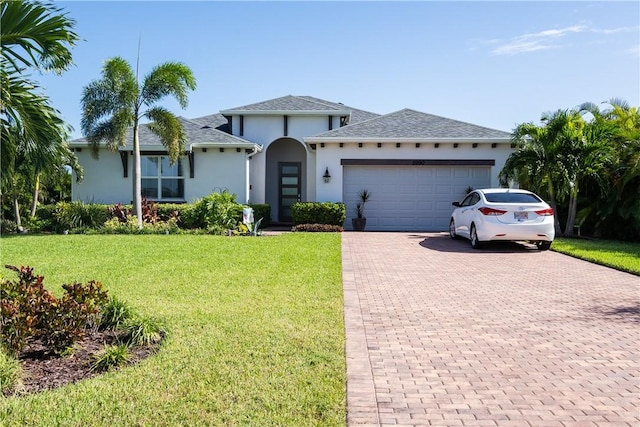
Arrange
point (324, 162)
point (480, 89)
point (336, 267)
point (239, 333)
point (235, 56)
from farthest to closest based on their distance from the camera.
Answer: point (324, 162) < point (480, 89) < point (235, 56) < point (336, 267) < point (239, 333)

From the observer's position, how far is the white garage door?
62.2 feet

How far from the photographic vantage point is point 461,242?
1484cm

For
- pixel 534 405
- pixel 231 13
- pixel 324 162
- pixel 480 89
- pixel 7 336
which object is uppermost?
pixel 231 13

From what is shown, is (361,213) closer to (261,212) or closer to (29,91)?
(261,212)

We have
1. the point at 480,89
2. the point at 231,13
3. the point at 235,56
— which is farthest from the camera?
the point at 480,89

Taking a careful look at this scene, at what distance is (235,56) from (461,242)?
850cm

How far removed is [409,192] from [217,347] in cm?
1511

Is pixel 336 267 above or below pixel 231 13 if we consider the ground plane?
below

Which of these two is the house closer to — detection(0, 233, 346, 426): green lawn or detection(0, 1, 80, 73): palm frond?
detection(0, 233, 346, 426): green lawn

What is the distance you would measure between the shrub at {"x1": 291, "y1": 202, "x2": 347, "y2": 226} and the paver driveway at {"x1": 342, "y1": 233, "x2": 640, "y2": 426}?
807 centimetres

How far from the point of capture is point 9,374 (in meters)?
3.78

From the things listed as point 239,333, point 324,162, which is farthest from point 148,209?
point 239,333

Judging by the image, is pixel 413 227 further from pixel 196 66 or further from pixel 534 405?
pixel 534 405

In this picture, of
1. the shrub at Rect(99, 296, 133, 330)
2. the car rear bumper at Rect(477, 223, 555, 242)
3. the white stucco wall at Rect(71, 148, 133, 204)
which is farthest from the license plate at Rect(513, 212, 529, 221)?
the white stucco wall at Rect(71, 148, 133, 204)
